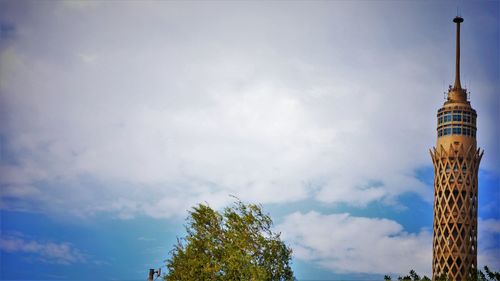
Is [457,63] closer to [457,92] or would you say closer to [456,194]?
[457,92]

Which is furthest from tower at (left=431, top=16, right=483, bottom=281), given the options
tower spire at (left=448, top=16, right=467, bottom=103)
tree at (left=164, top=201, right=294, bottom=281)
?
tree at (left=164, top=201, right=294, bottom=281)

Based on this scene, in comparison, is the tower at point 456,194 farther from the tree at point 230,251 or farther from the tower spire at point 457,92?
the tree at point 230,251

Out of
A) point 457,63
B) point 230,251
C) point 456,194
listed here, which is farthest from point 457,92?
point 230,251

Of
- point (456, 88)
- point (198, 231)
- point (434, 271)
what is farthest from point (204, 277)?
point (456, 88)

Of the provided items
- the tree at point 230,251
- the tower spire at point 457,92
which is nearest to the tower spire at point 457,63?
the tower spire at point 457,92

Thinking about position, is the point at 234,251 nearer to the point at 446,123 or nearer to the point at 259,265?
the point at 259,265

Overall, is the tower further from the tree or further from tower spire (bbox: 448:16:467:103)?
the tree

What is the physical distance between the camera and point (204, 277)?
4725cm

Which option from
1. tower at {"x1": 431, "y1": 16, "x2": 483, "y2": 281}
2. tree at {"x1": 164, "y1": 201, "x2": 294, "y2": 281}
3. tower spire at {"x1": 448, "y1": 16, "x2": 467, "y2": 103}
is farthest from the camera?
tower spire at {"x1": 448, "y1": 16, "x2": 467, "y2": 103}

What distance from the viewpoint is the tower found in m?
70.4

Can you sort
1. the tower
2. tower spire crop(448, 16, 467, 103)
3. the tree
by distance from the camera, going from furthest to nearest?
tower spire crop(448, 16, 467, 103) < the tower < the tree

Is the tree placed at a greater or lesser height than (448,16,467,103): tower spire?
lesser

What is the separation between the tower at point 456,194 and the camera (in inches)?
2771

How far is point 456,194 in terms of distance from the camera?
233ft
